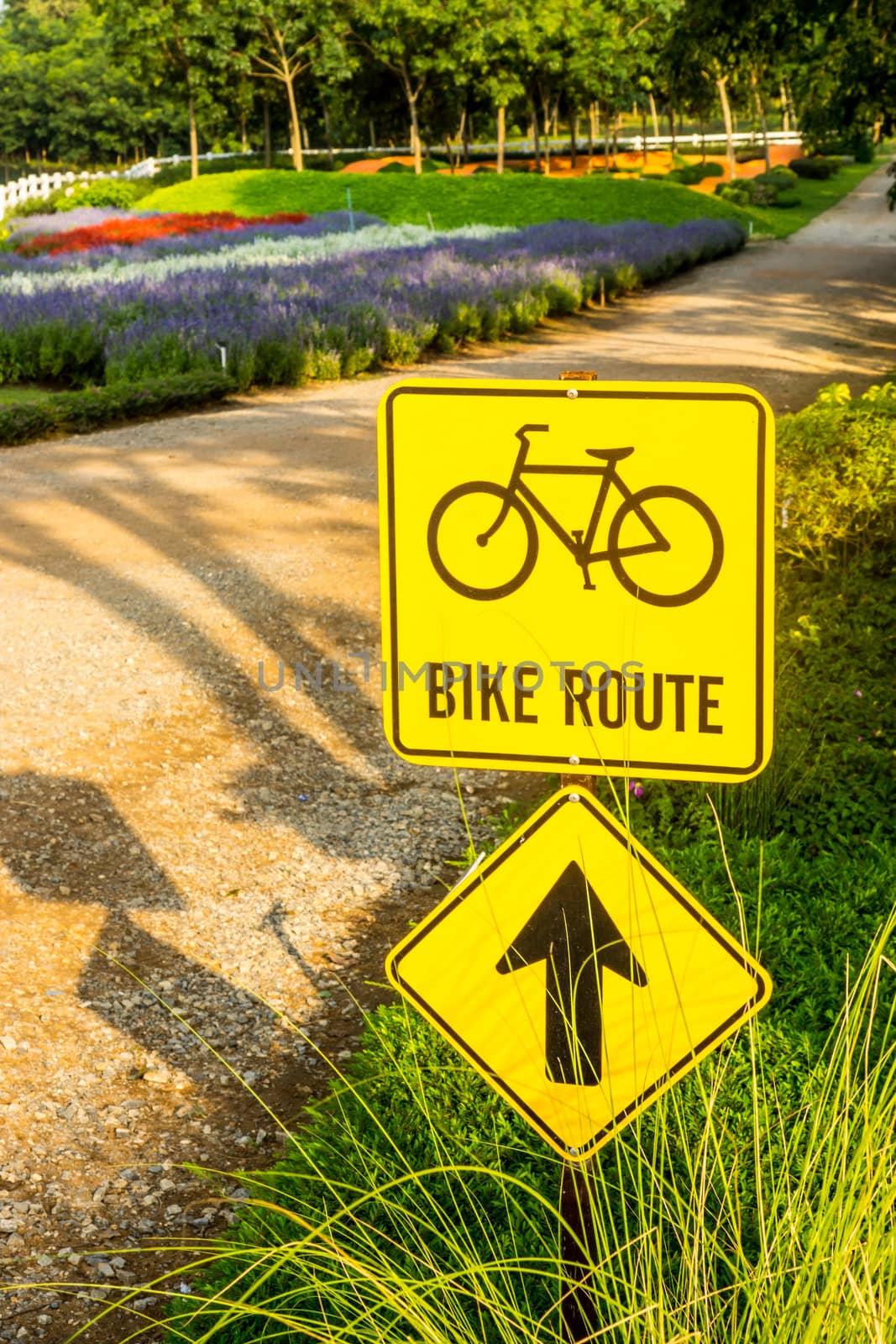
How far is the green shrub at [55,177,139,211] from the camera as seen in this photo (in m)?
45.8

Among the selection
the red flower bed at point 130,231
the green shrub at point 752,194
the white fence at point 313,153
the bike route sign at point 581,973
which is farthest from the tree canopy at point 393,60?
the bike route sign at point 581,973

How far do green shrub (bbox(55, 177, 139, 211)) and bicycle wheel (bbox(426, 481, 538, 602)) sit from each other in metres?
46.0

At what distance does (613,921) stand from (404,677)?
1.53ft

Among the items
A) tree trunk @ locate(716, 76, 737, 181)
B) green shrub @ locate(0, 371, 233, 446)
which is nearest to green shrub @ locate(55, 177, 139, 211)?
tree trunk @ locate(716, 76, 737, 181)

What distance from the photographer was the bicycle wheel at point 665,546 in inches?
76.4

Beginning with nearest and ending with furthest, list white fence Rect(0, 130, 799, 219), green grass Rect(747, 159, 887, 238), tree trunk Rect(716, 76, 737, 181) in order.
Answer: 1. green grass Rect(747, 159, 887, 238)
2. white fence Rect(0, 130, 799, 219)
3. tree trunk Rect(716, 76, 737, 181)

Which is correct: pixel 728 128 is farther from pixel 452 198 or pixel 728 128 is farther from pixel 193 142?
pixel 452 198

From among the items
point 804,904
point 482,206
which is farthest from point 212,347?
point 482,206

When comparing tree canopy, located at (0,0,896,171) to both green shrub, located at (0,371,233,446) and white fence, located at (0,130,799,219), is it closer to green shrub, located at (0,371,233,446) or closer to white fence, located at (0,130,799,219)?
white fence, located at (0,130,799,219)

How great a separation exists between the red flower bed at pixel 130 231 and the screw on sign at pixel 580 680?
26.1 meters

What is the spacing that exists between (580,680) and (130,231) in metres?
30.5

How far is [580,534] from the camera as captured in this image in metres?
1.99

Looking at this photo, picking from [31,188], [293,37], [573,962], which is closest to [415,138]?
[293,37]

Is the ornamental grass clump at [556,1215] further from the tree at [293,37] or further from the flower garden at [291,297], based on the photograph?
the tree at [293,37]
